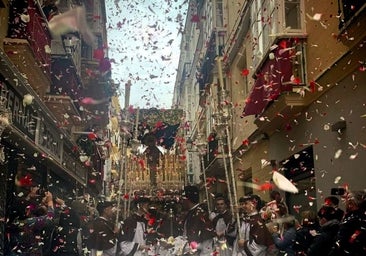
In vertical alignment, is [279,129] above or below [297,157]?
above

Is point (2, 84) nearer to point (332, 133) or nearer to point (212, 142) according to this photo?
point (332, 133)

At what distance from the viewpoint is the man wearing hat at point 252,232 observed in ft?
24.7

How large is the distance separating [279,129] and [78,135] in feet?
40.3

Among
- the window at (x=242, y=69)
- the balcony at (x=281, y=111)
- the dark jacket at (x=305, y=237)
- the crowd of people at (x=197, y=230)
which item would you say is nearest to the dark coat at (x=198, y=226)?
the crowd of people at (x=197, y=230)

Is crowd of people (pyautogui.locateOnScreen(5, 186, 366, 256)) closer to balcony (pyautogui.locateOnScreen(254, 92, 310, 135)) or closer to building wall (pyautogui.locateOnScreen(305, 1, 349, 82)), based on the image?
balcony (pyautogui.locateOnScreen(254, 92, 310, 135))

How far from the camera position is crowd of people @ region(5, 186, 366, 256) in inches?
246

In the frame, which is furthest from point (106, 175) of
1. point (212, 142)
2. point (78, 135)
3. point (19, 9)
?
point (19, 9)

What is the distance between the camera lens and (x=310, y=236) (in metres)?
6.50

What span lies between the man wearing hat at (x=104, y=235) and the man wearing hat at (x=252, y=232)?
2183 millimetres

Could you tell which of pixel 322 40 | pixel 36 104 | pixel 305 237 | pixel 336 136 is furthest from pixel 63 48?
pixel 305 237

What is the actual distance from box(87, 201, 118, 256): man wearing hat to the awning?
3719mm

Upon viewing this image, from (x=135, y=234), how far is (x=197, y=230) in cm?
115

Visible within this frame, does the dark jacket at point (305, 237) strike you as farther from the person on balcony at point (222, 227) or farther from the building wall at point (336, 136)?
the person on balcony at point (222, 227)

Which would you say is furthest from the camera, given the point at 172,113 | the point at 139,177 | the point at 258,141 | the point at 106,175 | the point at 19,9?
the point at 106,175
